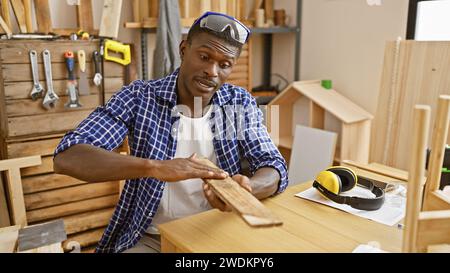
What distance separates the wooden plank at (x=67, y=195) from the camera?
2.06 meters

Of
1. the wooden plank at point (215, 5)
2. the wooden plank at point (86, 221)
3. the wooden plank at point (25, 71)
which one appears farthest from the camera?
the wooden plank at point (215, 5)

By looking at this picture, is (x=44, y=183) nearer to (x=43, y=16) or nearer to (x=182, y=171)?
(x=43, y=16)

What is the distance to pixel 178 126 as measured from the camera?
4.47 feet

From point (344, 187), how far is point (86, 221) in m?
1.56

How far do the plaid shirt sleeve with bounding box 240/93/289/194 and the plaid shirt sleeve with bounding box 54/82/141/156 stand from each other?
40 centimetres

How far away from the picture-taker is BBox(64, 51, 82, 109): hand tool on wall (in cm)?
200

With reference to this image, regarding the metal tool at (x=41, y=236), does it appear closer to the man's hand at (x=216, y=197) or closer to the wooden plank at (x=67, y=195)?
the man's hand at (x=216, y=197)

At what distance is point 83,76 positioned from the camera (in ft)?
6.82

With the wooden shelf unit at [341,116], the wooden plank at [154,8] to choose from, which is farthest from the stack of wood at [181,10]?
the wooden shelf unit at [341,116]

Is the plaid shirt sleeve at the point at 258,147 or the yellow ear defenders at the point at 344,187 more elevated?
the plaid shirt sleeve at the point at 258,147

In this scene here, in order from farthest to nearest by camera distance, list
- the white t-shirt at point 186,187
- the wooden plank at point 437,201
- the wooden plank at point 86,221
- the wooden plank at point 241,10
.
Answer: the wooden plank at point 241,10 → the wooden plank at point 86,221 → the white t-shirt at point 186,187 → the wooden plank at point 437,201

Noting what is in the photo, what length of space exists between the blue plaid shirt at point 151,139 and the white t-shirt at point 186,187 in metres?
0.03

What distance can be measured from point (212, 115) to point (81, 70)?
3.20ft

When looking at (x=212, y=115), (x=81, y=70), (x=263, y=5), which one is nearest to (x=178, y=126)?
(x=212, y=115)
